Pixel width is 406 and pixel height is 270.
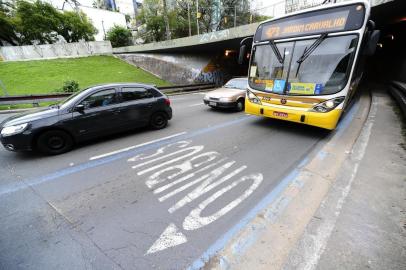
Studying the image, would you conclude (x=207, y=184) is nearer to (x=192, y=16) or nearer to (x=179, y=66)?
(x=179, y=66)

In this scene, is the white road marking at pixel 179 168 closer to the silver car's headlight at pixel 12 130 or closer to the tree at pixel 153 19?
the silver car's headlight at pixel 12 130

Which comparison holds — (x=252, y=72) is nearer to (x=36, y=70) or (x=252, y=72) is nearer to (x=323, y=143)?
(x=323, y=143)

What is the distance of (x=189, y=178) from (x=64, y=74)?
2160cm

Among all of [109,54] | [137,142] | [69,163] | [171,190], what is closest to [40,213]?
[69,163]

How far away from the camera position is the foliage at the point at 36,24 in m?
32.7

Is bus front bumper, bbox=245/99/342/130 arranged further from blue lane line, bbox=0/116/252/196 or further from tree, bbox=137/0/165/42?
tree, bbox=137/0/165/42

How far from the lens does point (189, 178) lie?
3725 mm

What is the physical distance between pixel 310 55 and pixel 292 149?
2573 mm

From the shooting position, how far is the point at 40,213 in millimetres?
2918

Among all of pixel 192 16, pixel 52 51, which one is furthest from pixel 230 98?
pixel 192 16

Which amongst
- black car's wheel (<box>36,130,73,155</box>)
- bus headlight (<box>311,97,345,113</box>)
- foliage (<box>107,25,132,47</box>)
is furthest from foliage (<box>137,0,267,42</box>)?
black car's wheel (<box>36,130,73,155</box>)

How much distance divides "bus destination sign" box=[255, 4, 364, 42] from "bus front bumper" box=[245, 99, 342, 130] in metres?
2.06

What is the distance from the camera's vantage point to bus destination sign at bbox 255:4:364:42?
14.8 feet

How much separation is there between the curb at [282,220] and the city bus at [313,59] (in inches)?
51.9
